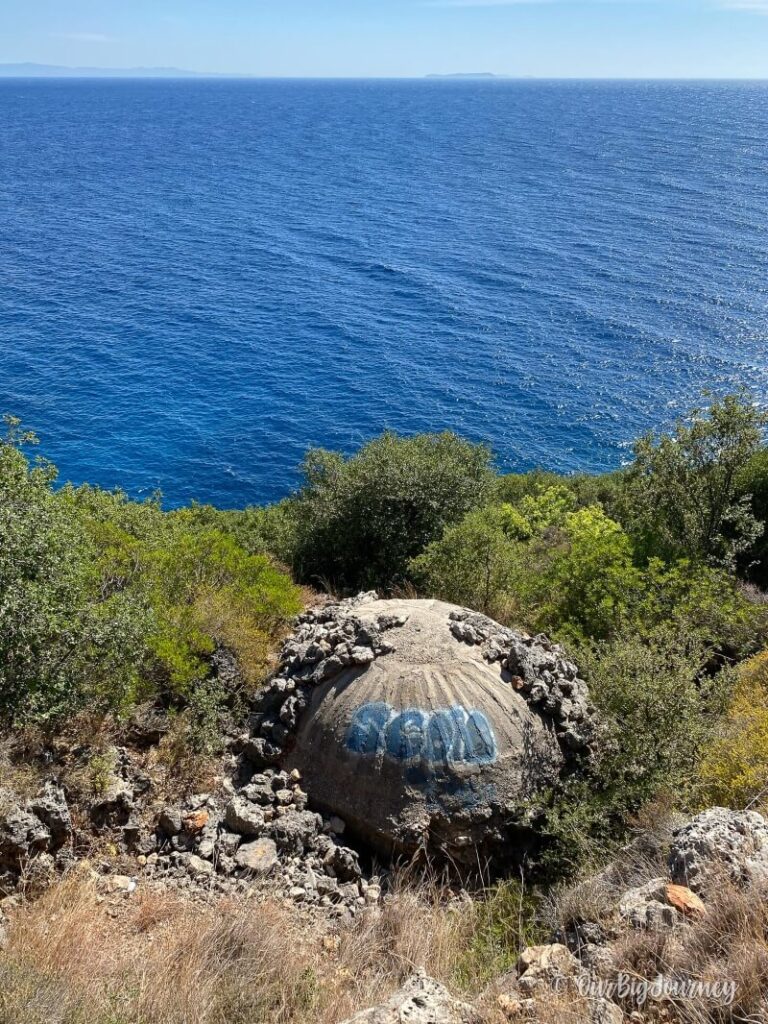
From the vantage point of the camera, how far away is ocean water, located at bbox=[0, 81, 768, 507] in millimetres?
56438

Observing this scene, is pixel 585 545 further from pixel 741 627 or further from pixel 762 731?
pixel 762 731

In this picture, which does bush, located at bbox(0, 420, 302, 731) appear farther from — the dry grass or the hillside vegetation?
the dry grass

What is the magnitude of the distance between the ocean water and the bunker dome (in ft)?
119

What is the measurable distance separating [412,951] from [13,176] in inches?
6080

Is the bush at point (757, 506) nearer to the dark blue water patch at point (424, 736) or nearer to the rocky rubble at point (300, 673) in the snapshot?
the dark blue water patch at point (424, 736)

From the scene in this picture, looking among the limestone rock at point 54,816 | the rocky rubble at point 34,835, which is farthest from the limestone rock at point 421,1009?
the limestone rock at point 54,816

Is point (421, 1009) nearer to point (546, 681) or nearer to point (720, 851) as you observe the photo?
point (720, 851)

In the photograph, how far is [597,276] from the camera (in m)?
81.8

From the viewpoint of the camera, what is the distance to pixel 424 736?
45.0 ft

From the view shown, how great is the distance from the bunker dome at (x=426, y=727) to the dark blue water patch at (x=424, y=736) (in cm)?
2

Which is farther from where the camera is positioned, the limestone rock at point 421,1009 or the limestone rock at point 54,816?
the limestone rock at point 54,816

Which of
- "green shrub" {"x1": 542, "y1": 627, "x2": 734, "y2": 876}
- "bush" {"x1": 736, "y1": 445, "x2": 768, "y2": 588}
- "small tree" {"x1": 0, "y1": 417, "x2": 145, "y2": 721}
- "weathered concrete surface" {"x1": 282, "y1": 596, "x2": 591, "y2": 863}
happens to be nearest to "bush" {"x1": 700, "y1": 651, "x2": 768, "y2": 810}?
"green shrub" {"x1": 542, "y1": 627, "x2": 734, "y2": 876}

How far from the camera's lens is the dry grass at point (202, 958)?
851 centimetres

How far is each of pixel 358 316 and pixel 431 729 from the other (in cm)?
6561
